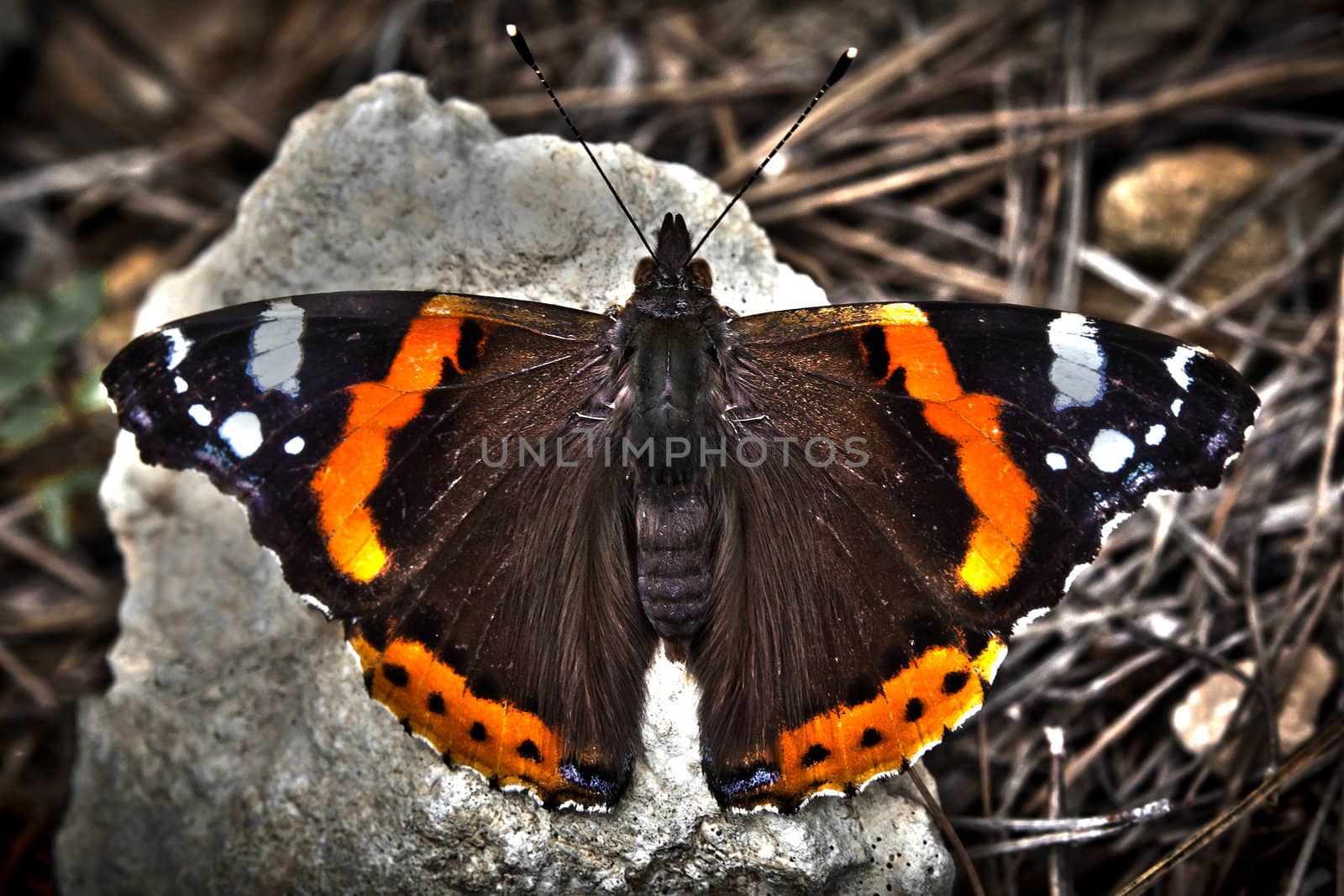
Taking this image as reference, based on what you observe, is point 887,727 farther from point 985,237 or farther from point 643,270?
point 985,237

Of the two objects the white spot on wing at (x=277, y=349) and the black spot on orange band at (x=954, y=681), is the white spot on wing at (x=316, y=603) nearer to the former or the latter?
the white spot on wing at (x=277, y=349)

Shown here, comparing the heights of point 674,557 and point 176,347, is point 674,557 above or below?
below

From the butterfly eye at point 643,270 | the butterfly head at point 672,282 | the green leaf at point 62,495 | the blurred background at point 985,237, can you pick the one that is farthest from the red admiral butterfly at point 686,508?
the green leaf at point 62,495

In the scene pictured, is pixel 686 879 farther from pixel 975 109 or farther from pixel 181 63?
pixel 181 63

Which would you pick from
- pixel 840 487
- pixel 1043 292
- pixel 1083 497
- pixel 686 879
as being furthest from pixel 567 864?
pixel 1043 292

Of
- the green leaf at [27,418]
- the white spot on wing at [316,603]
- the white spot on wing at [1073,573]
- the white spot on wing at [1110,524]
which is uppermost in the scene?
the green leaf at [27,418]

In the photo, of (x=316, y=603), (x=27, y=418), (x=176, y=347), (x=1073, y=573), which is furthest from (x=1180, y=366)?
(x=27, y=418)
